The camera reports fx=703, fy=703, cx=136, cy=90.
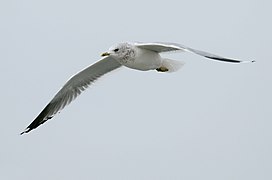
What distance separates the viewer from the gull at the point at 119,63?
482 cm

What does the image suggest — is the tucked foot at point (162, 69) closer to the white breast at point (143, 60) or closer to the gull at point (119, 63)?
the gull at point (119, 63)

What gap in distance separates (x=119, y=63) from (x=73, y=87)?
0.55 meters

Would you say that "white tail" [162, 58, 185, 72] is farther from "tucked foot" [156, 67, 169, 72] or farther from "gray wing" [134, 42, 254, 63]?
"gray wing" [134, 42, 254, 63]

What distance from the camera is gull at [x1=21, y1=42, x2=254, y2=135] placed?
15.8ft

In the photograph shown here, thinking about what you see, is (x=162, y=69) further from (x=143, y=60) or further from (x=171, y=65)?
(x=143, y=60)

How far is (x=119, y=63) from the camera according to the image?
217 inches

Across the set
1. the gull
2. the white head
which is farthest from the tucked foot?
the white head

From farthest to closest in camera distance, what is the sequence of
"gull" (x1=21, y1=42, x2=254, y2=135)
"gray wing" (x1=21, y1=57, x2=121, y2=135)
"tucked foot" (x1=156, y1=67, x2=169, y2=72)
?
"gray wing" (x1=21, y1=57, x2=121, y2=135), "tucked foot" (x1=156, y1=67, x2=169, y2=72), "gull" (x1=21, y1=42, x2=254, y2=135)

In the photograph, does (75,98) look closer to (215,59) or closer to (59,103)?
(59,103)

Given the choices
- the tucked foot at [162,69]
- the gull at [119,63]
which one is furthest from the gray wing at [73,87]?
the tucked foot at [162,69]

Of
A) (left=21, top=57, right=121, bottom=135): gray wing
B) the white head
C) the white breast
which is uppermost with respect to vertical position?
the white head

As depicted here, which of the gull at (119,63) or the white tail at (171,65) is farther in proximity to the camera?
the white tail at (171,65)

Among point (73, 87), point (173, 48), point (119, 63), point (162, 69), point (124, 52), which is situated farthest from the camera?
point (73, 87)

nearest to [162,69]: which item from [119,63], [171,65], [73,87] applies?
[171,65]
